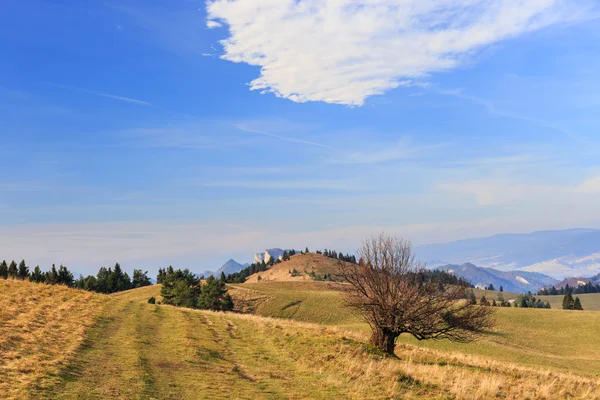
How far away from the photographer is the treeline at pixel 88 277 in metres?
113

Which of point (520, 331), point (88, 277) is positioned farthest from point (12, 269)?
point (520, 331)

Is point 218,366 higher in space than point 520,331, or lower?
higher

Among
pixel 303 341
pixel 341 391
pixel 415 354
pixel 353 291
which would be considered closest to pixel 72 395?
pixel 341 391

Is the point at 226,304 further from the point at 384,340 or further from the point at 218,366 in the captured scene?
the point at 218,366

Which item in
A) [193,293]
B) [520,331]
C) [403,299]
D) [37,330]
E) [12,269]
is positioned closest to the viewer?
[37,330]

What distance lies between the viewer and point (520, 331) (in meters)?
87.6

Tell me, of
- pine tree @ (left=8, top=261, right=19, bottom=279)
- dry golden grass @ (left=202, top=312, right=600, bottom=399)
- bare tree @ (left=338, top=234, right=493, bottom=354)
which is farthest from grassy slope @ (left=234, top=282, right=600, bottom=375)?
pine tree @ (left=8, top=261, right=19, bottom=279)

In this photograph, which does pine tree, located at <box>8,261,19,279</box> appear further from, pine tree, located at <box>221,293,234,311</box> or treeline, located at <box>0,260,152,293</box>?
pine tree, located at <box>221,293,234,311</box>

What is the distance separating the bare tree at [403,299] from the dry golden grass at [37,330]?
18.5 meters

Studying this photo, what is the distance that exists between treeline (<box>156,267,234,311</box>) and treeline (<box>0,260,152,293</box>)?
1848 cm

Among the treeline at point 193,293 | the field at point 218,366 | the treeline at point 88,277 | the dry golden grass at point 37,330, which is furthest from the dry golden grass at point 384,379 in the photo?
the treeline at point 88,277

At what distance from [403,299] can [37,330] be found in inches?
885

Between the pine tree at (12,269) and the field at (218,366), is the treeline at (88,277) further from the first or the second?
the field at (218,366)

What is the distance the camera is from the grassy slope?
61.5m
